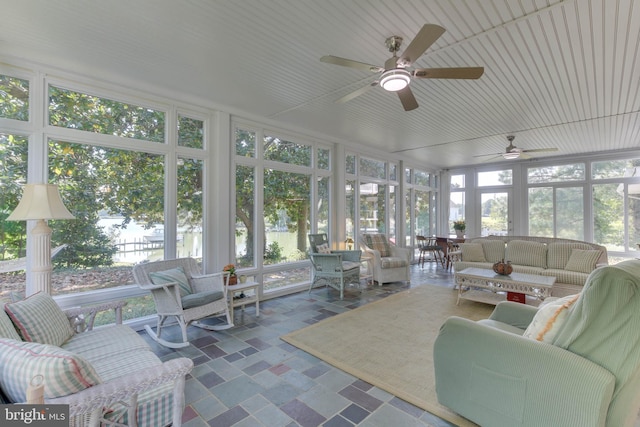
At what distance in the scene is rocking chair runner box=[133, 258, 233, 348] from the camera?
9.56 feet

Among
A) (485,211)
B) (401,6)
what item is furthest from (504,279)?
(485,211)

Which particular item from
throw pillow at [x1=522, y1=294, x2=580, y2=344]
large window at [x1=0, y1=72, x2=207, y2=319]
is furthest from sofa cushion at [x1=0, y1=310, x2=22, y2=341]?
throw pillow at [x1=522, y1=294, x2=580, y2=344]

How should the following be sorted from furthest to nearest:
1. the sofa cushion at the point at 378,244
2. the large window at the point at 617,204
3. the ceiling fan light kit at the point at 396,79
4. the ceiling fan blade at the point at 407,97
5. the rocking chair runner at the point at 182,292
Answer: the large window at the point at 617,204 → the sofa cushion at the point at 378,244 → the rocking chair runner at the point at 182,292 → the ceiling fan blade at the point at 407,97 → the ceiling fan light kit at the point at 396,79

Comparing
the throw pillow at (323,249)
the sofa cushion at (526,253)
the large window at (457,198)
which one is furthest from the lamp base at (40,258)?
the large window at (457,198)

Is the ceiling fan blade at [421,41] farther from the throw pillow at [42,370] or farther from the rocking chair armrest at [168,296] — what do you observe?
the rocking chair armrest at [168,296]

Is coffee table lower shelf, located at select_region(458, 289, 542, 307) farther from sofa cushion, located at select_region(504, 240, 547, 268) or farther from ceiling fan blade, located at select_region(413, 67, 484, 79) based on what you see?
ceiling fan blade, located at select_region(413, 67, 484, 79)

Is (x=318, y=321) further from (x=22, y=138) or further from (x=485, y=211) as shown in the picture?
(x=485, y=211)

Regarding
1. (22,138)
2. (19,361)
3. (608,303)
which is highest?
(22,138)

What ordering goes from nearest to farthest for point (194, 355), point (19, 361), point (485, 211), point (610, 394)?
1. point (19, 361)
2. point (610, 394)
3. point (194, 355)
4. point (485, 211)

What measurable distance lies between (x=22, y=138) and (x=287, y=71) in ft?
8.96

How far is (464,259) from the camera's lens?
564cm

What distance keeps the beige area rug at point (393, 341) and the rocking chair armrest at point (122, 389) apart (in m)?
1.56

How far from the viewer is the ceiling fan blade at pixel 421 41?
6.16 ft

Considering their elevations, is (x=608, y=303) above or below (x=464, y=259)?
above
